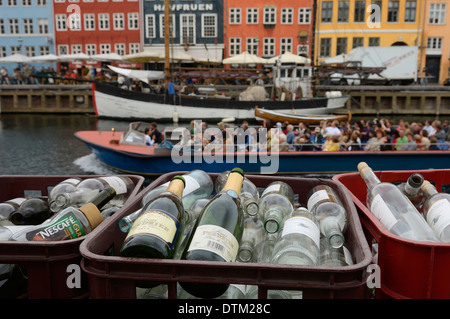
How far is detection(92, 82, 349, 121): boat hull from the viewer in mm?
27428

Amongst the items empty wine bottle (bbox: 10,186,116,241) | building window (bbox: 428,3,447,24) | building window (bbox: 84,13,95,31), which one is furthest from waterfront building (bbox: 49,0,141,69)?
empty wine bottle (bbox: 10,186,116,241)

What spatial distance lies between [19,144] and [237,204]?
67.3 feet

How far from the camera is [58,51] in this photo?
4456cm

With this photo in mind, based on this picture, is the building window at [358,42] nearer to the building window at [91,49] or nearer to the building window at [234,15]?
the building window at [234,15]

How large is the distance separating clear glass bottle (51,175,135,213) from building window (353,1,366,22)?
139ft

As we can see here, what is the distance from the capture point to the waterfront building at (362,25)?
4094 centimetres

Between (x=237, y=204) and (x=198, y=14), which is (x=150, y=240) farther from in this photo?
(x=198, y=14)

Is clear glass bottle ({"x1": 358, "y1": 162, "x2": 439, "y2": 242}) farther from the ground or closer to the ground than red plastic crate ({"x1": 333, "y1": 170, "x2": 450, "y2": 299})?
farther from the ground

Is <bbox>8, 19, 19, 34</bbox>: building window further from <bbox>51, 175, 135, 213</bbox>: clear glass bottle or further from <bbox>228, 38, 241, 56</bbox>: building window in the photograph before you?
<bbox>51, 175, 135, 213</bbox>: clear glass bottle

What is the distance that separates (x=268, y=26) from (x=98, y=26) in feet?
57.1

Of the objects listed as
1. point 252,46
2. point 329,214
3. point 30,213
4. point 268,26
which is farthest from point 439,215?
point 268,26

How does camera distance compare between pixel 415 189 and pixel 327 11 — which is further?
pixel 327 11

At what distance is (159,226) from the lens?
7.07ft

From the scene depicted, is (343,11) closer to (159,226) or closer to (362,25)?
(362,25)
